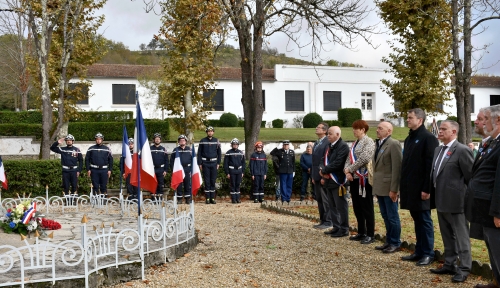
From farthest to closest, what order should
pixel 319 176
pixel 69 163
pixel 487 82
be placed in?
1. pixel 487 82
2. pixel 69 163
3. pixel 319 176

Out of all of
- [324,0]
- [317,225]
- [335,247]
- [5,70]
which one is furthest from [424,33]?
[5,70]

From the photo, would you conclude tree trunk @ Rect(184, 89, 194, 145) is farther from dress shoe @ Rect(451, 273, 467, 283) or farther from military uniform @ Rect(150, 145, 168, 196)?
dress shoe @ Rect(451, 273, 467, 283)

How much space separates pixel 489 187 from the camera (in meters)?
5.18

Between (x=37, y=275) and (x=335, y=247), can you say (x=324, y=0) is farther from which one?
(x=37, y=275)

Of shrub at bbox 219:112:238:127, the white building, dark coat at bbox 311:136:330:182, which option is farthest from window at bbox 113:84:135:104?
dark coat at bbox 311:136:330:182

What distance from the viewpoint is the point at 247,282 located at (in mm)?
6312

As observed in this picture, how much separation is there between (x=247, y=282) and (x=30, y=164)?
10.8 meters

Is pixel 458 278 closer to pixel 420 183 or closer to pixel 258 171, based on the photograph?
pixel 420 183

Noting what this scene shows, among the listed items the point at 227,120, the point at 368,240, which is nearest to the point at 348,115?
the point at 227,120

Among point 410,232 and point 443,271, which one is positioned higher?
point 443,271

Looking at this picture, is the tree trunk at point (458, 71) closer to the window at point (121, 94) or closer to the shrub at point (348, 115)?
the shrub at point (348, 115)

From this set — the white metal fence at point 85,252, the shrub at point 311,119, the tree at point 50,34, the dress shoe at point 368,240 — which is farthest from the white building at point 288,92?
the white metal fence at point 85,252

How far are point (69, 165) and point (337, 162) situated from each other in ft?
27.3

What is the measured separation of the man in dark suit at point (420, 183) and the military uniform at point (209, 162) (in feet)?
28.0
